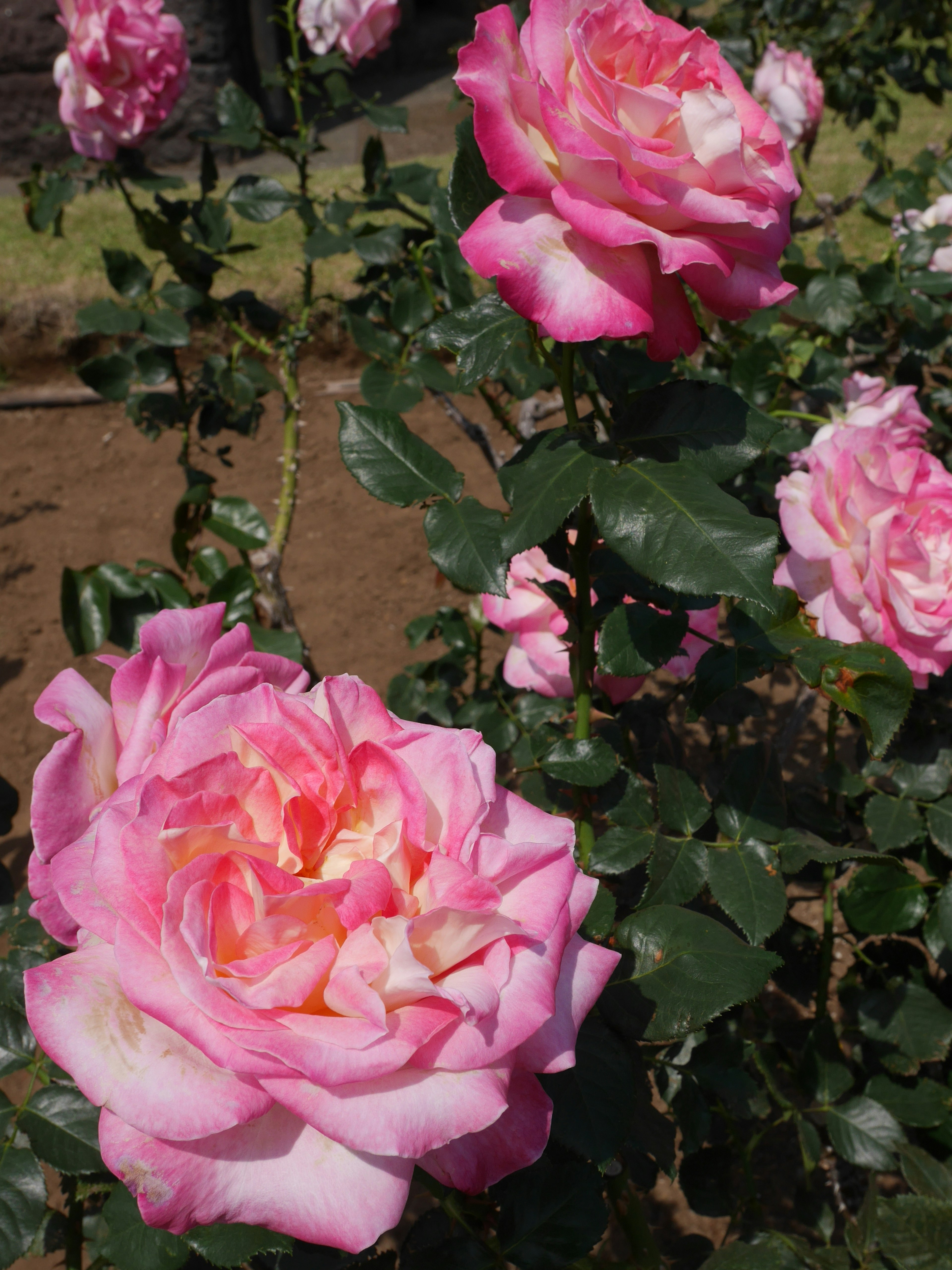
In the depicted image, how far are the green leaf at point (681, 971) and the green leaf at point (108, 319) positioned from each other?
3.76 feet

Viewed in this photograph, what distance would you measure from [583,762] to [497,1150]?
36cm

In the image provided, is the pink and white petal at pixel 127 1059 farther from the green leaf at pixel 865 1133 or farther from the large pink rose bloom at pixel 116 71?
the large pink rose bloom at pixel 116 71

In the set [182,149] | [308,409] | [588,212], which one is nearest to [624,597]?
[588,212]

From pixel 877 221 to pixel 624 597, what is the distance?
1295 mm

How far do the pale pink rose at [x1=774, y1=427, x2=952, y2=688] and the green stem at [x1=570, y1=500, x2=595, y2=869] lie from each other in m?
0.20

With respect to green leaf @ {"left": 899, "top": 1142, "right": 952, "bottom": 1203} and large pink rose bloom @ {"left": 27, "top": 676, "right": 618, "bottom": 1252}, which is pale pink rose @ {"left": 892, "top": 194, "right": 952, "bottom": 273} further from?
large pink rose bloom @ {"left": 27, "top": 676, "right": 618, "bottom": 1252}

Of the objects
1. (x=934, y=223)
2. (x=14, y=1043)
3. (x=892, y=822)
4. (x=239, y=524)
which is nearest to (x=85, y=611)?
(x=239, y=524)

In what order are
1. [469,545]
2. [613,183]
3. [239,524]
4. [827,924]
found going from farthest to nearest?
[239,524], [827,924], [469,545], [613,183]

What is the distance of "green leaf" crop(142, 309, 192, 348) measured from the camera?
4.51ft

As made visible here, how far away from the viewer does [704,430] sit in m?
0.56

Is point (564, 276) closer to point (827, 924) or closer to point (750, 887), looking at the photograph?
point (750, 887)

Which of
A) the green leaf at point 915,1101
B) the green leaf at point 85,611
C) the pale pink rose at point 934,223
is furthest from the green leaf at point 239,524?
the pale pink rose at point 934,223

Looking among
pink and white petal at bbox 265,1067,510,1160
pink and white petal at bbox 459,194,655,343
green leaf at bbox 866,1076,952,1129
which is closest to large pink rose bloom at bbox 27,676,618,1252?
pink and white petal at bbox 265,1067,510,1160

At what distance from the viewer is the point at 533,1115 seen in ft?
1.29
